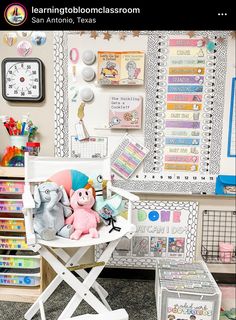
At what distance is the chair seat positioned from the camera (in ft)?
4.03

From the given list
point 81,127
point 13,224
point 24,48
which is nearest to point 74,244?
point 13,224

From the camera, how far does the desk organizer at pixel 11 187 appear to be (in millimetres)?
1484

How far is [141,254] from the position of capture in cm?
174

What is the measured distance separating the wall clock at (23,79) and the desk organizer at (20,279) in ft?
2.75

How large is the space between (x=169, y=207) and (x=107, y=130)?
502mm

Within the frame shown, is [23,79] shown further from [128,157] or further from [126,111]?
[128,157]

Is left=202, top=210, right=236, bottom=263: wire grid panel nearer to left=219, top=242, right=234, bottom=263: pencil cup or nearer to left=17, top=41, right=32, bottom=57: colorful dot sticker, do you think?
left=219, top=242, right=234, bottom=263: pencil cup

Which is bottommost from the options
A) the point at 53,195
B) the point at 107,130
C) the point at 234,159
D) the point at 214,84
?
the point at 53,195

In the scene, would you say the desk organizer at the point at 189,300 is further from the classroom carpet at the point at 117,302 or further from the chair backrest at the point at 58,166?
the chair backrest at the point at 58,166

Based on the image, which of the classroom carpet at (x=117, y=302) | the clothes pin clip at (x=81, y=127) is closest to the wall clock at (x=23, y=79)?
the clothes pin clip at (x=81, y=127)
